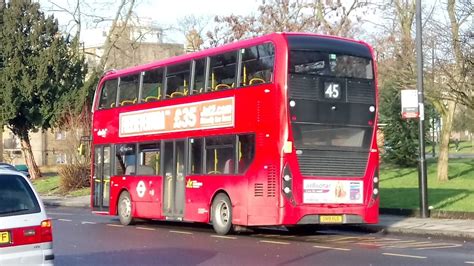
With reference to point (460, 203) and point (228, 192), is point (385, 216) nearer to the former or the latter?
point (460, 203)

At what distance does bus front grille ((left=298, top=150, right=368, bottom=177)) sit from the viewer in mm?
16703

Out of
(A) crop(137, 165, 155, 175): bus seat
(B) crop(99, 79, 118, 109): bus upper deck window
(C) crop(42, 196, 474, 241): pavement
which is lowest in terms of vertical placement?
(C) crop(42, 196, 474, 241): pavement

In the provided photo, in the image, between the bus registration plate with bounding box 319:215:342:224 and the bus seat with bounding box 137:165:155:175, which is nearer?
the bus registration plate with bounding box 319:215:342:224

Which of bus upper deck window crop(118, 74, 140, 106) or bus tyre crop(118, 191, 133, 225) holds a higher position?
bus upper deck window crop(118, 74, 140, 106)

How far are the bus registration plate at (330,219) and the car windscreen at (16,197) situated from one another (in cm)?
838

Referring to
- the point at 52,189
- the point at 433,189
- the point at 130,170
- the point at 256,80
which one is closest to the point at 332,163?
the point at 256,80

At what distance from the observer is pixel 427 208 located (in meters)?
21.2

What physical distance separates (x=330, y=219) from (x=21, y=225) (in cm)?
897

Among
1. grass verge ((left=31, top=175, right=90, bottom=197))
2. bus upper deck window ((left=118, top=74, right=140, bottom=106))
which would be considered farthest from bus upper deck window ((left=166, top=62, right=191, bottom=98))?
grass verge ((left=31, top=175, right=90, bottom=197))

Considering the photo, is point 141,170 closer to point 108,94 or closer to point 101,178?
point 101,178

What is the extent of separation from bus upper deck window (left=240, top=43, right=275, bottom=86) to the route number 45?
1.24 metres

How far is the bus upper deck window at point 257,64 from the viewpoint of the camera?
1678cm

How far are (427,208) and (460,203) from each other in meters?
2.29

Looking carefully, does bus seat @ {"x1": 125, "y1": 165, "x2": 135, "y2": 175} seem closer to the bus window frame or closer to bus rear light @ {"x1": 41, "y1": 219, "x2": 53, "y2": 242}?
the bus window frame
